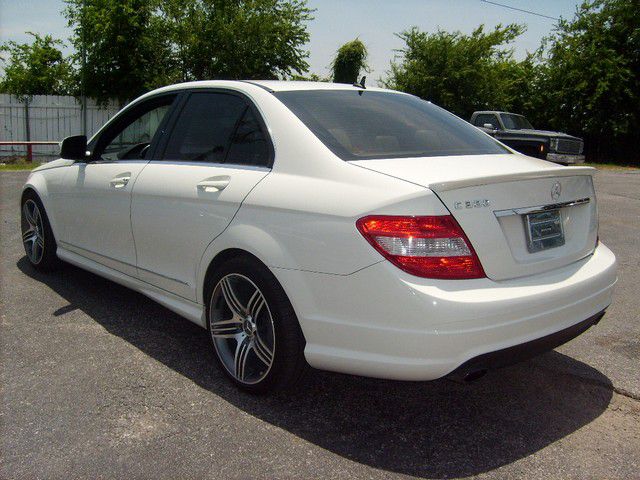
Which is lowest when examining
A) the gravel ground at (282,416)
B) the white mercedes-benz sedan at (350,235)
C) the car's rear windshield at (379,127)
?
the gravel ground at (282,416)

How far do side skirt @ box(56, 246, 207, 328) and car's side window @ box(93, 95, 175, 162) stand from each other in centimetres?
77

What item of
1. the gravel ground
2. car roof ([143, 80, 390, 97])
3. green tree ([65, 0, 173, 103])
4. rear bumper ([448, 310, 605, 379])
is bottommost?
the gravel ground

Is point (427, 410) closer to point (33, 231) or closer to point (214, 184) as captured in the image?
point (214, 184)

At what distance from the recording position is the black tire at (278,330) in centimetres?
286

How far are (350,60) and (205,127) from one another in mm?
24766

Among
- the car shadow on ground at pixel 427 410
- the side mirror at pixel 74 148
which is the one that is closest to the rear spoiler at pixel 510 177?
the car shadow on ground at pixel 427 410

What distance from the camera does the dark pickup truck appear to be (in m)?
17.8

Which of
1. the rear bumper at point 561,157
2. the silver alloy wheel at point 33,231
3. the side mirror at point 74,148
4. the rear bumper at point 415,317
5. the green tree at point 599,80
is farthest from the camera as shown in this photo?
the green tree at point 599,80

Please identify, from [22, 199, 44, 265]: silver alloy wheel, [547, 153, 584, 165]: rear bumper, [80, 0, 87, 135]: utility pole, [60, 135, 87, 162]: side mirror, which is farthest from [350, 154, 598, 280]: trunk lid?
[80, 0, 87, 135]: utility pole

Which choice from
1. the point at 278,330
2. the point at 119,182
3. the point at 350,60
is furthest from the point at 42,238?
the point at 350,60

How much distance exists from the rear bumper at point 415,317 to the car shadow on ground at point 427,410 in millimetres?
347

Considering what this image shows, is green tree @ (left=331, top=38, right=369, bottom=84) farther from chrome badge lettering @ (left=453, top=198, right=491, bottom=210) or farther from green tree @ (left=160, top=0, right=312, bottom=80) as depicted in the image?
chrome badge lettering @ (left=453, top=198, right=491, bottom=210)

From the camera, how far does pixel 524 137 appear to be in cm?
1828

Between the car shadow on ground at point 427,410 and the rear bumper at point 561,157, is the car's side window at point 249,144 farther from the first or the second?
the rear bumper at point 561,157
